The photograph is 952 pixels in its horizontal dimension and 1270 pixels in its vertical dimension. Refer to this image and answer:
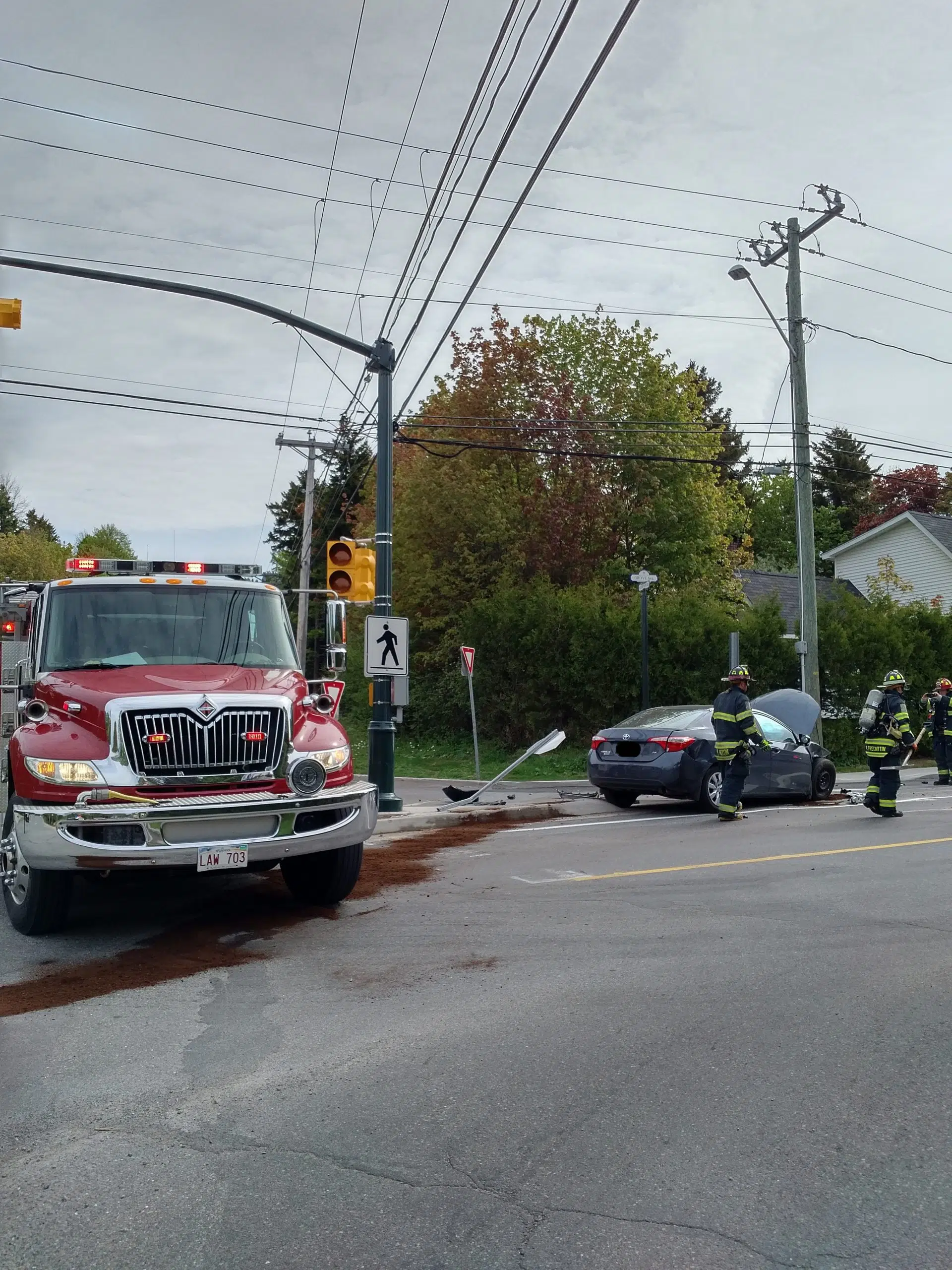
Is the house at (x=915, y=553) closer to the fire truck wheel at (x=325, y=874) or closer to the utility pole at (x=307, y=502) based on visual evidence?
the utility pole at (x=307, y=502)

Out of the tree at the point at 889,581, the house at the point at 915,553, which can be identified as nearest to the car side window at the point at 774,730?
the tree at the point at 889,581

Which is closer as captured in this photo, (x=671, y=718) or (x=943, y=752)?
(x=671, y=718)

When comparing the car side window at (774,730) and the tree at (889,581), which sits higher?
the tree at (889,581)

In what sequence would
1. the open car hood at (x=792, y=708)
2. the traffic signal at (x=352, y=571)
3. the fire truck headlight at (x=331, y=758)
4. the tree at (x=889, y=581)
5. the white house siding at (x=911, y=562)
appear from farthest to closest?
the white house siding at (x=911, y=562)
the tree at (x=889, y=581)
the open car hood at (x=792, y=708)
the traffic signal at (x=352, y=571)
the fire truck headlight at (x=331, y=758)

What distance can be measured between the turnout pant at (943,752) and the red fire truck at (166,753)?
14.6m

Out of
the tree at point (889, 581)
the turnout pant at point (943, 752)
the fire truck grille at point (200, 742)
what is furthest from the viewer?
the tree at point (889, 581)

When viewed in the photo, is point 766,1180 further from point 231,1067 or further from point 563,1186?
point 231,1067

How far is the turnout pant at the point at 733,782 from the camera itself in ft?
45.4

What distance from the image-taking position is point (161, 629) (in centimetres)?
854

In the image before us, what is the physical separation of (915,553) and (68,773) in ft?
126

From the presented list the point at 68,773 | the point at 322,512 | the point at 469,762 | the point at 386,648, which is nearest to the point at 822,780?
the point at 386,648

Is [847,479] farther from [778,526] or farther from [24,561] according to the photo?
[24,561]

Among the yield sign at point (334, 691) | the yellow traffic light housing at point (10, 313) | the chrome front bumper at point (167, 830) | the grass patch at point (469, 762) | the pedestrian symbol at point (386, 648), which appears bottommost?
the grass patch at point (469, 762)

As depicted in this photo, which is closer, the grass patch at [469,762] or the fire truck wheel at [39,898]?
the fire truck wheel at [39,898]
